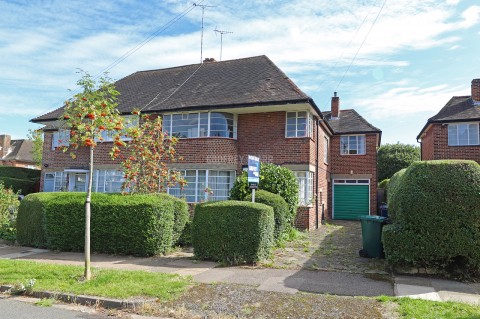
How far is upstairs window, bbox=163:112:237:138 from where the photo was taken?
16891mm

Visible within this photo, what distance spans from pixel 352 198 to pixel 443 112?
6.96 meters

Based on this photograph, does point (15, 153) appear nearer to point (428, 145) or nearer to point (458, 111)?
point (428, 145)

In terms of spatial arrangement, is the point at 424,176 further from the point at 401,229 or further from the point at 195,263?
the point at 195,263

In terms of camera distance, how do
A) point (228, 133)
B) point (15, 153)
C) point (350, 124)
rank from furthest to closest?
point (15, 153) < point (350, 124) < point (228, 133)

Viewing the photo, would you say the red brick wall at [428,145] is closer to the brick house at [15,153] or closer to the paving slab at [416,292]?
the paving slab at [416,292]

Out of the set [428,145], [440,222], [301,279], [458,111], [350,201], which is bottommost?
[301,279]

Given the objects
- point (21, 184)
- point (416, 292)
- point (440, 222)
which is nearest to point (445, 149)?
point (440, 222)

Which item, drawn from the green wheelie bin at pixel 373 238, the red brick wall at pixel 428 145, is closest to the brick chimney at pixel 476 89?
the red brick wall at pixel 428 145

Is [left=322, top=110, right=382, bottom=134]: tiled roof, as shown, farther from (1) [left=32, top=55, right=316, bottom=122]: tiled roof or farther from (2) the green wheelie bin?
(2) the green wheelie bin

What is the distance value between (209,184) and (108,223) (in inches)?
267

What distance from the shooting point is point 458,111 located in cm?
2064

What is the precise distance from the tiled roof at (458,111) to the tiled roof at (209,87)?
9.54 m

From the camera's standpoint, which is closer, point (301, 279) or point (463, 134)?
point (301, 279)

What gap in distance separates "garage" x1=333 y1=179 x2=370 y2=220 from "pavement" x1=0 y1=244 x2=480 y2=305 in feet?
45.9
